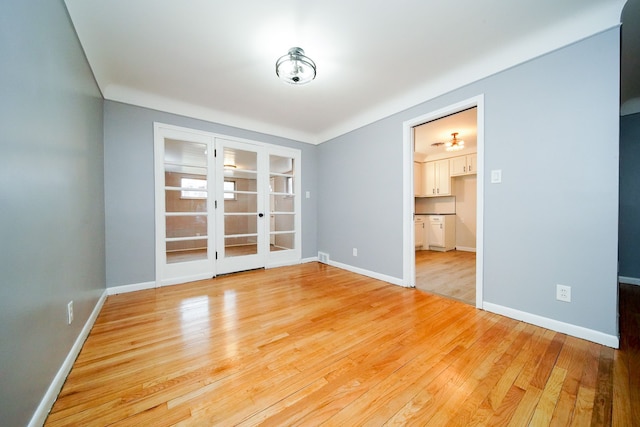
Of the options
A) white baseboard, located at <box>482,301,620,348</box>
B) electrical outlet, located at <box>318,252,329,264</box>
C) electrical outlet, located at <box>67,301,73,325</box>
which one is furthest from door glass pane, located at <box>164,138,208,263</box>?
white baseboard, located at <box>482,301,620,348</box>

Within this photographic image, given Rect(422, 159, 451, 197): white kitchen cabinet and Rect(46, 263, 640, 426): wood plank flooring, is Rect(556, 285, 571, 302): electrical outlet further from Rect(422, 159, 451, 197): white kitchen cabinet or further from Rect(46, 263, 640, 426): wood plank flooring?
Rect(422, 159, 451, 197): white kitchen cabinet

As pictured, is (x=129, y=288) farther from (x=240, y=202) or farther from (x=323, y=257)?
Result: (x=323, y=257)

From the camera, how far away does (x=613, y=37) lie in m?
1.67

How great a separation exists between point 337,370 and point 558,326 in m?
1.91

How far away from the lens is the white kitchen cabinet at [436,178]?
5.77 m

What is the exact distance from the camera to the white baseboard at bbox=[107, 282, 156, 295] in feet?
9.07

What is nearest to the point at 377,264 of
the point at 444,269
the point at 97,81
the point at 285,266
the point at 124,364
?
the point at 444,269

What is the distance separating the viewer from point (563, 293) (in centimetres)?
187

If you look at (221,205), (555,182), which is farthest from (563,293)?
(221,205)

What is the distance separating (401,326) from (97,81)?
4025 mm

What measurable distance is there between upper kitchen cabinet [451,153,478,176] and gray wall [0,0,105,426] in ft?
Answer: 21.4

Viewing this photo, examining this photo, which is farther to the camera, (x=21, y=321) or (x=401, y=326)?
(x=401, y=326)

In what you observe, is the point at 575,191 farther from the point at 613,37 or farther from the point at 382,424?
the point at 382,424

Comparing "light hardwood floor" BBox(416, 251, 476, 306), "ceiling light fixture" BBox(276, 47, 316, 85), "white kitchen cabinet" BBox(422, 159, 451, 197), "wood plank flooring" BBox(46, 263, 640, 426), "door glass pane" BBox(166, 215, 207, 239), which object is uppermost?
"ceiling light fixture" BBox(276, 47, 316, 85)
